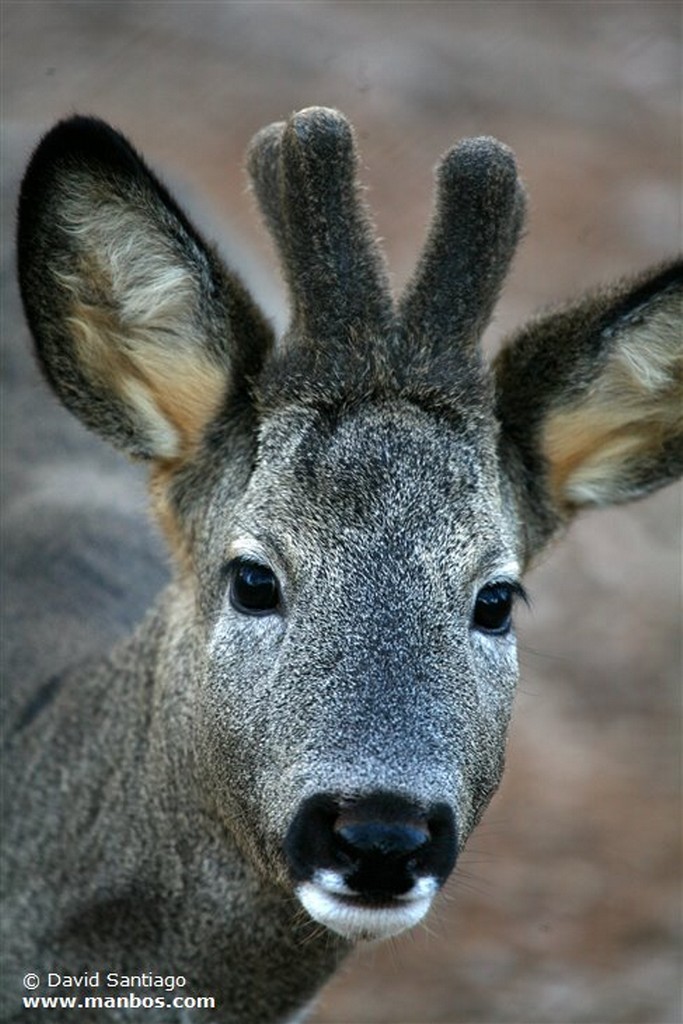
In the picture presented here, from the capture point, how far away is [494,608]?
5066 millimetres

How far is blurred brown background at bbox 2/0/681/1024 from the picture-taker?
8773 mm

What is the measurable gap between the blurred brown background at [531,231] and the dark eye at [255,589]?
3.52ft

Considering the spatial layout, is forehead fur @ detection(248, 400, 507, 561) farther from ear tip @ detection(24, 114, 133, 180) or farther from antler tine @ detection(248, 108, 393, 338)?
ear tip @ detection(24, 114, 133, 180)

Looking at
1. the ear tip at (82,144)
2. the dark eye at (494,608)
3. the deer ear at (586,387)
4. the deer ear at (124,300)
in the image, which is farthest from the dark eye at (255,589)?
the ear tip at (82,144)

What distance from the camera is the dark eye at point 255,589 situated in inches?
194

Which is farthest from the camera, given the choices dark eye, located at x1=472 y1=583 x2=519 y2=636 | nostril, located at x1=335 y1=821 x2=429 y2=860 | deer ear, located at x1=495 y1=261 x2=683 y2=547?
deer ear, located at x1=495 y1=261 x2=683 y2=547

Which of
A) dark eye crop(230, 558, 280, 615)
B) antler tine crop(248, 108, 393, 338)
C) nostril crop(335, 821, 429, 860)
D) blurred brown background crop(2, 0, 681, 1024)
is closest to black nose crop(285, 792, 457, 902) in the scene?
nostril crop(335, 821, 429, 860)

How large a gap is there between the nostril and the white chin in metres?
0.13

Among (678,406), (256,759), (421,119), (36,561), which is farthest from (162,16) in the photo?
(256,759)

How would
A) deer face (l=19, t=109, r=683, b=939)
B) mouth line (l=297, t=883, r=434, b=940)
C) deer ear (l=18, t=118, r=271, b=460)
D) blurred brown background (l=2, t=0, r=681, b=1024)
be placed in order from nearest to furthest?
mouth line (l=297, t=883, r=434, b=940) < deer face (l=19, t=109, r=683, b=939) < deer ear (l=18, t=118, r=271, b=460) < blurred brown background (l=2, t=0, r=681, b=1024)

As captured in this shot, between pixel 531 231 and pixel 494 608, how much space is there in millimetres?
9413

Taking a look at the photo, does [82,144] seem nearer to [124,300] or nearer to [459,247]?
[124,300]

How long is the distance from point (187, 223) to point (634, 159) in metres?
11.8

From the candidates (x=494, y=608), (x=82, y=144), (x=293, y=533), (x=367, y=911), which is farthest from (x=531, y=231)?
(x=367, y=911)
